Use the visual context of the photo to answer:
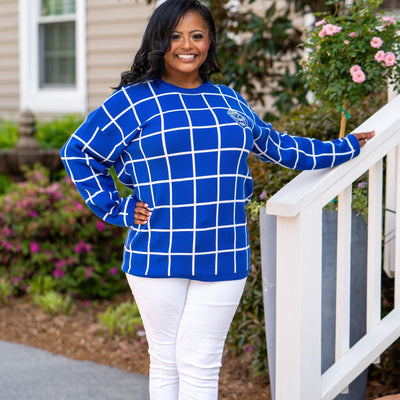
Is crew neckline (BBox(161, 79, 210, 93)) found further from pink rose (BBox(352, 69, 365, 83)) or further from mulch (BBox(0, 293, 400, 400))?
mulch (BBox(0, 293, 400, 400))

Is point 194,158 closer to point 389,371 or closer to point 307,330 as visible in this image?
point 307,330

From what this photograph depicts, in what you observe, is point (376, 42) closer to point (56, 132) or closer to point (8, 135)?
point (56, 132)

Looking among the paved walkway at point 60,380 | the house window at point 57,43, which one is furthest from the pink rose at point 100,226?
the house window at point 57,43

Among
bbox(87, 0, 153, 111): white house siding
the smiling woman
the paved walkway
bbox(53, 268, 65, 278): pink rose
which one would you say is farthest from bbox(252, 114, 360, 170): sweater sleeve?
bbox(87, 0, 153, 111): white house siding

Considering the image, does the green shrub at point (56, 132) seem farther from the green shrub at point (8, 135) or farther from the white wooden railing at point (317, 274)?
the white wooden railing at point (317, 274)

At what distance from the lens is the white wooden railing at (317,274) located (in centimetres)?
234

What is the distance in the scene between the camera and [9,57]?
7.92 meters

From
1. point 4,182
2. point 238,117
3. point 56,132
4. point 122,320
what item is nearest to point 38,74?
point 56,132

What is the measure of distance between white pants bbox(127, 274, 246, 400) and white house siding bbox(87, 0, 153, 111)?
15.6 feet

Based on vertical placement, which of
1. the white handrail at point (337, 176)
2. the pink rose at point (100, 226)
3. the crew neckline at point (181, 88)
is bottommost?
the pink rose at point (100, 226)

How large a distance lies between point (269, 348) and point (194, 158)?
997 millimetres

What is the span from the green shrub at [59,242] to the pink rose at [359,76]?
265 centimetres

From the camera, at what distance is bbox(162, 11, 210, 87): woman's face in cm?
217

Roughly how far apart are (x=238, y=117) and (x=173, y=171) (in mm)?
287
